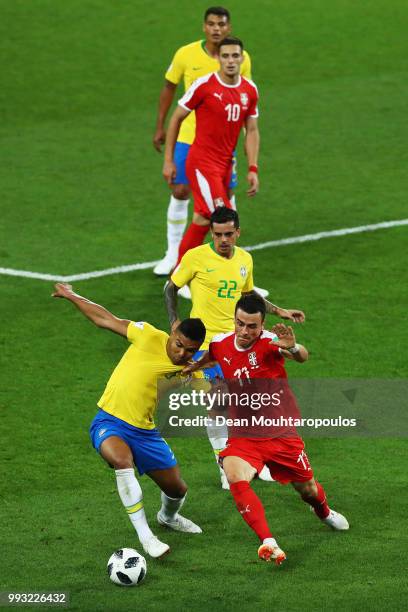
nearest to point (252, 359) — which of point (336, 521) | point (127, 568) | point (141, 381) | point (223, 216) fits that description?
point (141, 381)

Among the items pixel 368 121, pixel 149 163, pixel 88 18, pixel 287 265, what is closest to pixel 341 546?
pixel 287 265

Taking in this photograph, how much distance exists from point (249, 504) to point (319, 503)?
789mm

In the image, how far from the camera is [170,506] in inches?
381

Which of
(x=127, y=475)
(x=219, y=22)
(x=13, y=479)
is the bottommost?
(x=13, y=479)

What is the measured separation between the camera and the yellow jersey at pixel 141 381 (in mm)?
9375

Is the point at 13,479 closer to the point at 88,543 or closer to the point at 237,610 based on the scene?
the point at 88,543

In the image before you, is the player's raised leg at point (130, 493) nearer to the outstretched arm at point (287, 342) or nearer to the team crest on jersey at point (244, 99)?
the outstretched arm at point (287, 342)

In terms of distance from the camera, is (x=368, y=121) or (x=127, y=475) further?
(x=368, y=121)

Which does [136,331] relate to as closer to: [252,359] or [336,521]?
[252,359]

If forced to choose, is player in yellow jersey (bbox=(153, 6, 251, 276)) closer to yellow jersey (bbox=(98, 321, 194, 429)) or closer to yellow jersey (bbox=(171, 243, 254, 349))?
yellow jersey (bbox=(171, 243, 254, 349))

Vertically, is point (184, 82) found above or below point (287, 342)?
above

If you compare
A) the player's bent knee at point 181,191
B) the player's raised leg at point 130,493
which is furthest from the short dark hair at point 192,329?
the player's bent knee at point 181,191

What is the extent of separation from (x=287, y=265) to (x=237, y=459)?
5.98 meters

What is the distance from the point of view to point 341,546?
943cm
